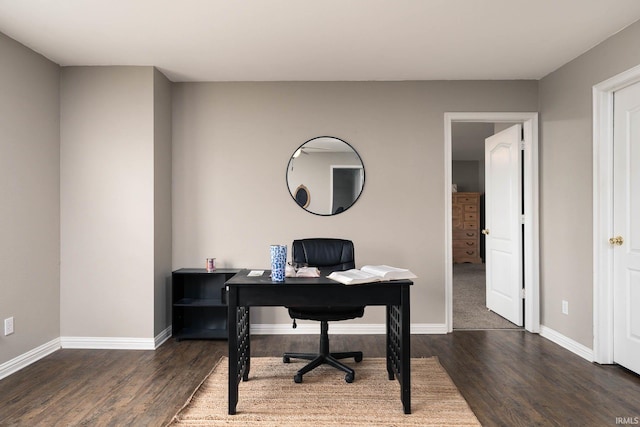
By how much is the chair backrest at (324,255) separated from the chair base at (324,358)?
0.49m

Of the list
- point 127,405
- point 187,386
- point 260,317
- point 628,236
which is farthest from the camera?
point 260,317

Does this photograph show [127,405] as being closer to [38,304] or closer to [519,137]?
[38,304]

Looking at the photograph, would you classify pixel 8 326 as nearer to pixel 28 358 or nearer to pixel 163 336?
pixel 28 358

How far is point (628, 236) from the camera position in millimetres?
2883

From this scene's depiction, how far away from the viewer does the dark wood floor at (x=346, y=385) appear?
2271 mm

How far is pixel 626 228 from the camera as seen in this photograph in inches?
114

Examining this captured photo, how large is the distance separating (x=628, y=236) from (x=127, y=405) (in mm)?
3538

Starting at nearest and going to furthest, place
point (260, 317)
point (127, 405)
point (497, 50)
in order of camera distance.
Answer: point (127, 405), point (497, 50), point (260, 317)

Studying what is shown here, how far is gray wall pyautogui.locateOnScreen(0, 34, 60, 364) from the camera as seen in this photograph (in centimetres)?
288

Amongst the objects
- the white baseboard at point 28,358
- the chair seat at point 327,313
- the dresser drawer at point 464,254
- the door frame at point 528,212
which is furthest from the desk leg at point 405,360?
the dresser drawer at point 464,254

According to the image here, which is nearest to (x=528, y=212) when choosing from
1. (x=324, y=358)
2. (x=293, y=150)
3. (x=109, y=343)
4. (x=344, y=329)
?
(x=344, y=329)

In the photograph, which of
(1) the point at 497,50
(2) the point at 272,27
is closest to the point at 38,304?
(2) the point at 272,27

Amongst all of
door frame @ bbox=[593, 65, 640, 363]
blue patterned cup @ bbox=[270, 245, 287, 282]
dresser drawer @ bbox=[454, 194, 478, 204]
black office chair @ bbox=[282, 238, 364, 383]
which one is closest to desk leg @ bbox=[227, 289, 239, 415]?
blue patterned cup @ bbox=[270, 245, 287, 282]

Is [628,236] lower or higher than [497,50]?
lower
